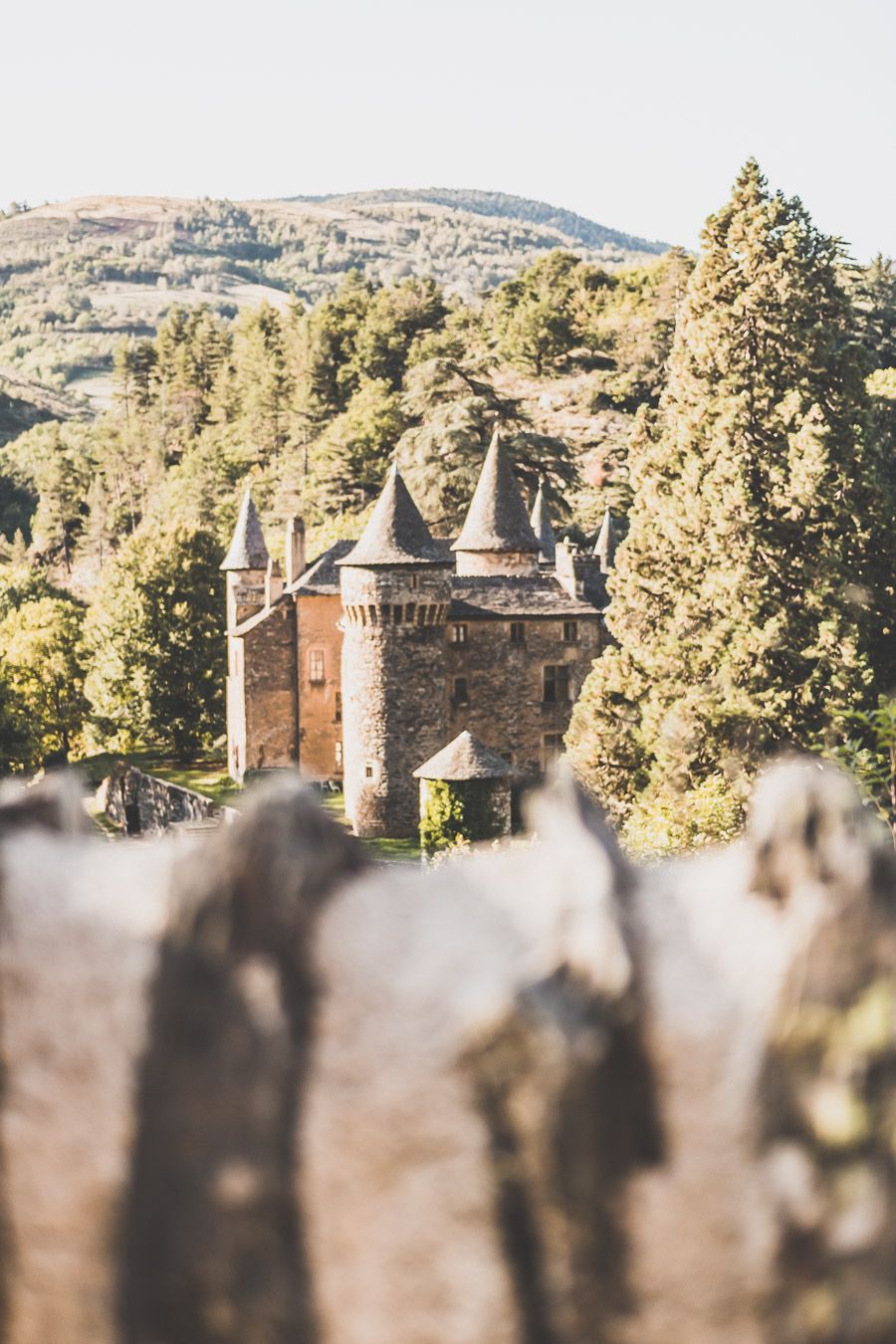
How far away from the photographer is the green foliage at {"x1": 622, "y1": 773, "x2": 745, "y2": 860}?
71.7 feet

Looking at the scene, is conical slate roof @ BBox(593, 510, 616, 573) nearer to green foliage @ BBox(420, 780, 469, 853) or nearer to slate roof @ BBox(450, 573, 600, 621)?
slate roof @ BBox(450, 573, 600, 621)

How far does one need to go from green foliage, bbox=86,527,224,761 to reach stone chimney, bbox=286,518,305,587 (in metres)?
8.23

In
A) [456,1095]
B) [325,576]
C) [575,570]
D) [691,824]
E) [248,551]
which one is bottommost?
[691,824]

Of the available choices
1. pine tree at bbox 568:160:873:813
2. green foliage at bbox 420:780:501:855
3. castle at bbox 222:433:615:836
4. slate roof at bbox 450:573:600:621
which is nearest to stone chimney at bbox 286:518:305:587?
castle at bbox 222:433:615:836

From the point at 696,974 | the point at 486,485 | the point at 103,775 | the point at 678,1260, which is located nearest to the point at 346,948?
the point at 696,974

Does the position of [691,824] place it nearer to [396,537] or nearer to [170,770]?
[396,537]

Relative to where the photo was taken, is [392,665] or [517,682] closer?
[392,665]

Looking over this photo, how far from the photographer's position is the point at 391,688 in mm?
38781

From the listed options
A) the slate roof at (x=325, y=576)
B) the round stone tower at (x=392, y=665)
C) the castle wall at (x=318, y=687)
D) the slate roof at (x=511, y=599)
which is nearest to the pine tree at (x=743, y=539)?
the round stone tower at (x=392, y=665)

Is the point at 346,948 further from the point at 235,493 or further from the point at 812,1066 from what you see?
the point at 235,493

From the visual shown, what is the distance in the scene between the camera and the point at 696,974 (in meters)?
2.36

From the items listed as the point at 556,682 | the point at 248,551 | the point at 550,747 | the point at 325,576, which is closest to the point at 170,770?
the point at 248,551

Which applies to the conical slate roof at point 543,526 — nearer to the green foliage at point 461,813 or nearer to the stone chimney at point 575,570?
the stone chimney at point 575,570

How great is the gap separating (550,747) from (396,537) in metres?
8.41
